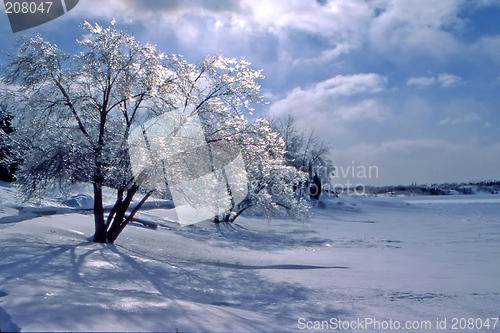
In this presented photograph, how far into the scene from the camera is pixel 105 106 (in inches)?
443

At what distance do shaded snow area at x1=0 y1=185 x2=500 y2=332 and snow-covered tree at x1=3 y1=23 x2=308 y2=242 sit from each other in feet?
6.79

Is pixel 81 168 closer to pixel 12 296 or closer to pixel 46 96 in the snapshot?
pixel 46 96

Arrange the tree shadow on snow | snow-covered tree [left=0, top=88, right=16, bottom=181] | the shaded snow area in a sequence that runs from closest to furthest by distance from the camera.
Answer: the tree shadow on snow < the shaded snow area < snow-covered tree [left=0, top=88, right=16, bottom=181]

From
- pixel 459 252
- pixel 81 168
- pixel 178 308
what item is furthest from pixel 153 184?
pixel 459 252

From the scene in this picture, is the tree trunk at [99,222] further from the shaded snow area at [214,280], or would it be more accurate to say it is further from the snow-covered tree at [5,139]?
the snow-covered tree at [5,139]

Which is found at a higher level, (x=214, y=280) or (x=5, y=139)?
(x=5, y=139)

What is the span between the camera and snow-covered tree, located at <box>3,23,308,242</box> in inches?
395
